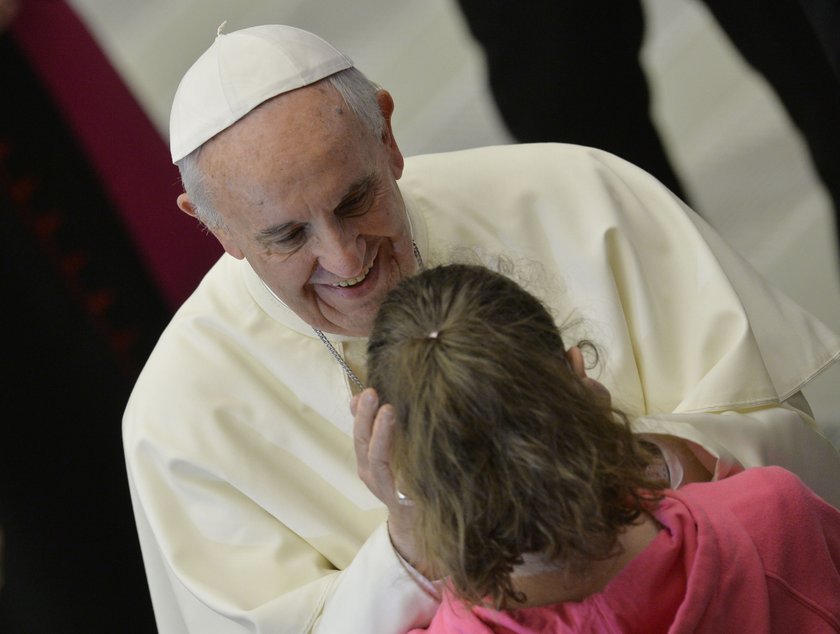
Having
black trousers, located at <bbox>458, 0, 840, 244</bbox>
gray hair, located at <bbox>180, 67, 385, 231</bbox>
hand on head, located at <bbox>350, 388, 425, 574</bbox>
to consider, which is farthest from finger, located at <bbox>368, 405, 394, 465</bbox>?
black trousers, located at <bbox>458, 0, 840, 244</bbox>

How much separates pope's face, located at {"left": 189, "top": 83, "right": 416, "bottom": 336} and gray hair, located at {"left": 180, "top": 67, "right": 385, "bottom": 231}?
0.7 inches

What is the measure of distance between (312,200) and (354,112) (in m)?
0.21

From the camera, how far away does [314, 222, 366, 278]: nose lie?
7.20 feet

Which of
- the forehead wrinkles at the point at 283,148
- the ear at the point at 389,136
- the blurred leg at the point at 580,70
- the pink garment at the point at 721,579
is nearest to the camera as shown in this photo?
the pink garment at the point at 721,579

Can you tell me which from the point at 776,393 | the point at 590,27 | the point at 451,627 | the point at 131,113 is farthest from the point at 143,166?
the point at 451,627

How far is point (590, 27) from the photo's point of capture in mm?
4191

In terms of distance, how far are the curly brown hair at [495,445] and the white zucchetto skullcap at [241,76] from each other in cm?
80

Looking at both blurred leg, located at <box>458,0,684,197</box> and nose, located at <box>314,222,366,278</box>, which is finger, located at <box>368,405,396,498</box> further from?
blurred leg, located at <box>458,0,684,197</box>

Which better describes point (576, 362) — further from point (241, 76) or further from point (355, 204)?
point (241, 76)

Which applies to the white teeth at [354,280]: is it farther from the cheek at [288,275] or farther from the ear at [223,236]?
the ear at [223,236]

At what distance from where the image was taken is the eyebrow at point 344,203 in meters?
2.20

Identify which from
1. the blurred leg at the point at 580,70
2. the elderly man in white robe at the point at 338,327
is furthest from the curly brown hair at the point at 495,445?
the blurred leg at the point at 580,70

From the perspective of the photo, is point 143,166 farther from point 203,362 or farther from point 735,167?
point 735,167

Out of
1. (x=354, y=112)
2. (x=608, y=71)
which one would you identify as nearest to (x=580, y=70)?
(x=608, y=71)
